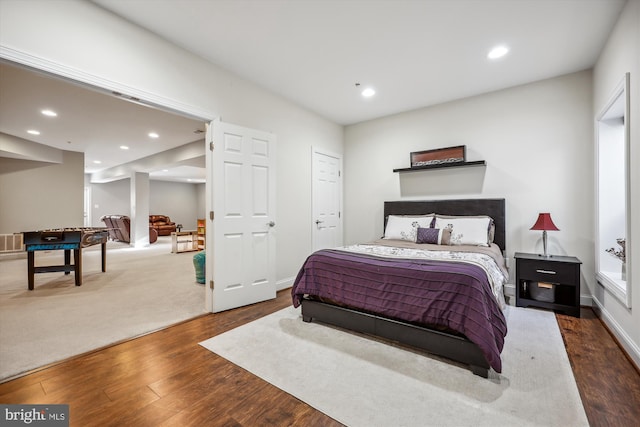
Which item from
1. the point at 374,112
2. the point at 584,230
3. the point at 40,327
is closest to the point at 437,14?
the point at 374,112

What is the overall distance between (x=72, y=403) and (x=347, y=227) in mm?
4191

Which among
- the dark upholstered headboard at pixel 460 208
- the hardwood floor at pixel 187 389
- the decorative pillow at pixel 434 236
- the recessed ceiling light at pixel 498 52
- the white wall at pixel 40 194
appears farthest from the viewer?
the white wall at pixel 40 194

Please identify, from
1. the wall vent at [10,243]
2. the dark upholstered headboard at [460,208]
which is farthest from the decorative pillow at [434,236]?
the wall vent at [10,243]

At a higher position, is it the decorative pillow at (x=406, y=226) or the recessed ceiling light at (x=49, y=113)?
the recessed ceiling light at (x=49, y=113)

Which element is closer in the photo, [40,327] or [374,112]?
[40,327]

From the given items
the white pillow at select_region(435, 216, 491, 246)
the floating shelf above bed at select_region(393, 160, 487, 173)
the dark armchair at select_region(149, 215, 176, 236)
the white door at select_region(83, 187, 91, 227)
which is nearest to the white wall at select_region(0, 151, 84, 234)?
the dark armchair at select_region(149, 215, 176, 236)

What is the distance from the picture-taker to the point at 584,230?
3211 millimetres

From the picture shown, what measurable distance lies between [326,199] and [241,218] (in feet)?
6.19

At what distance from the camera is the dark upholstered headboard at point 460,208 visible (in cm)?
361

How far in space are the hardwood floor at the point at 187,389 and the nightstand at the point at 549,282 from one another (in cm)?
65

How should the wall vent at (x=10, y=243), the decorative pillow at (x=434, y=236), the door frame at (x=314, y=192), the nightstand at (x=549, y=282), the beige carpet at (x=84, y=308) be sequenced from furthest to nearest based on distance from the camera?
the wall vent at (x=10, y=243) < the door frame at (x=314, y=192) < the decorative pillow at (x=434, y=236) < the nightstand at (x=549, y=282) < the beige carpet at (x=84, y=308)

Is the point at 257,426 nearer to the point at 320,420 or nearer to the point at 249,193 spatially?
the point at 320,420

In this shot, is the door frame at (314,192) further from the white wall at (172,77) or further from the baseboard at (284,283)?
the baseboard at (284,283)

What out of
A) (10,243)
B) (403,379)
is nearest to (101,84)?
(403,379)
